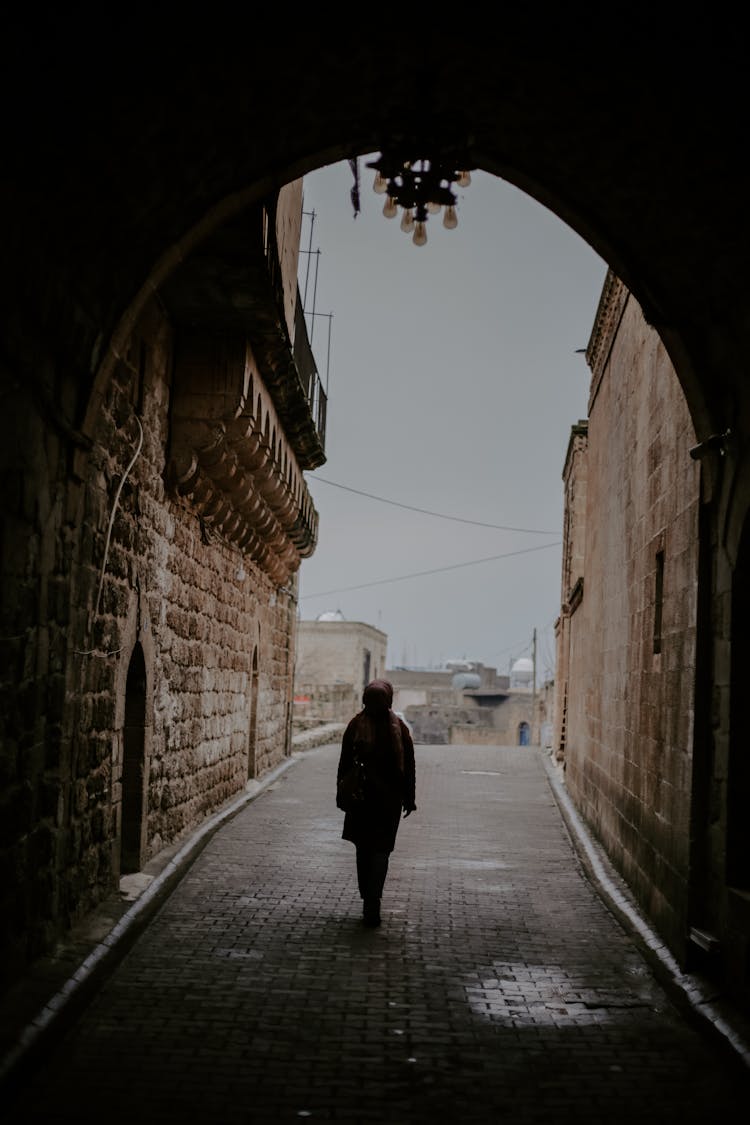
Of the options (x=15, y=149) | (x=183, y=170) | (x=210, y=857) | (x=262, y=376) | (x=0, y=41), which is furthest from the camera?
(x=262, y=376)

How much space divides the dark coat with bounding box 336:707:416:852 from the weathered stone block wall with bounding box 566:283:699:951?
171 centimetres

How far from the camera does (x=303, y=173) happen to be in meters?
6.46

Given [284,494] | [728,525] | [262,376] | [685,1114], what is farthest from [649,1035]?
[284,494]

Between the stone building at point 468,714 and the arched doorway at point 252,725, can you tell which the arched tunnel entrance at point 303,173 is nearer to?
the arched doorway at point 252,725

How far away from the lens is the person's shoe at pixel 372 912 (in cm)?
704

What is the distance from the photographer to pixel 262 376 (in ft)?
35.7

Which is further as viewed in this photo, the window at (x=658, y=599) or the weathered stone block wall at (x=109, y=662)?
the window at (x=658, y=599)

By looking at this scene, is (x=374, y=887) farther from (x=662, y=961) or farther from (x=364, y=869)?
(x=662, y=961)

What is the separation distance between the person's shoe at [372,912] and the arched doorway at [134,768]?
209 centimetres

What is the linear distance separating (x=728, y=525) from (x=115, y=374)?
4.13 m

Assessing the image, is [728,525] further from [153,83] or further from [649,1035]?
[153,83]

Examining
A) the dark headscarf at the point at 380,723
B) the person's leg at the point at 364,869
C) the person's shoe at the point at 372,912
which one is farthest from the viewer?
the dark headscarf at the point at 380,723

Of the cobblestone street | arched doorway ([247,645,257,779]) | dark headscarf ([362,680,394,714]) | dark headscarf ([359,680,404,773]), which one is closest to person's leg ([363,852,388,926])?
the cobblestone street

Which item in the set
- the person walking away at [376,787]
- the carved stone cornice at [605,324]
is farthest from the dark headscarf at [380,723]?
the carved stone cornice at [605,324]
